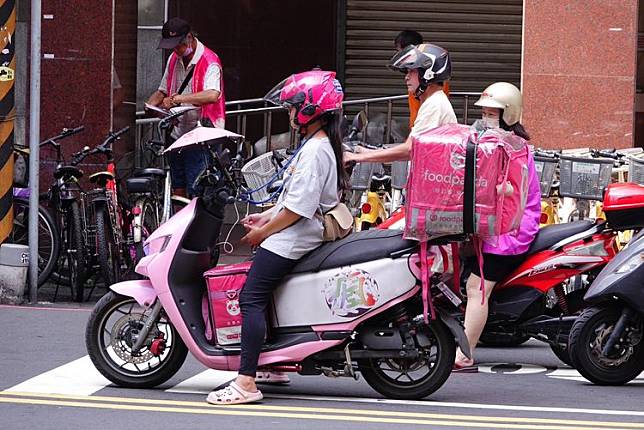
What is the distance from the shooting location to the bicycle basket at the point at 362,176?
1257cm

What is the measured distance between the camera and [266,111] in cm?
1683

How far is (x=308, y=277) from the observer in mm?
7949

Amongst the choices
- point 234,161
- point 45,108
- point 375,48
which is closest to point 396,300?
point 234,161

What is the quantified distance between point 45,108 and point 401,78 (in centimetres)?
602

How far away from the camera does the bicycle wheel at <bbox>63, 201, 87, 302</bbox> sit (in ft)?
38.3

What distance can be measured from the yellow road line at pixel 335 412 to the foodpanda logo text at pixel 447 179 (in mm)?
1209

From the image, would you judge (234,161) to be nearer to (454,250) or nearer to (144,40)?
(454,250)

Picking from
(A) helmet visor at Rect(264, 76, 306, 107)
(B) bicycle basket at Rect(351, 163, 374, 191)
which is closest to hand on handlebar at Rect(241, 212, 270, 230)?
(A) helmet visor at Rect(264, 76, 306, 107)

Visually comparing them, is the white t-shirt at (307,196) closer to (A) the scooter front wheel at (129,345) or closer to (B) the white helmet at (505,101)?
(A) the scooter front wheel at (129,345)

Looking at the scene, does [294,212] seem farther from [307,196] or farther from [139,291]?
[139,291]

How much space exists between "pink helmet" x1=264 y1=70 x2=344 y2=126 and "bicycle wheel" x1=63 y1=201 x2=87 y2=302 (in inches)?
162

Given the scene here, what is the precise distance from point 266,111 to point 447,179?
921cm

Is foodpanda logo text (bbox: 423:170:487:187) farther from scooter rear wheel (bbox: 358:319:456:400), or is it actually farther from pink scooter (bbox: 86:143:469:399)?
scooter rear wheel (bbox: 358:319:456:400)

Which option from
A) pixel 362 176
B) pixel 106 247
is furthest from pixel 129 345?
pixel 362 176
